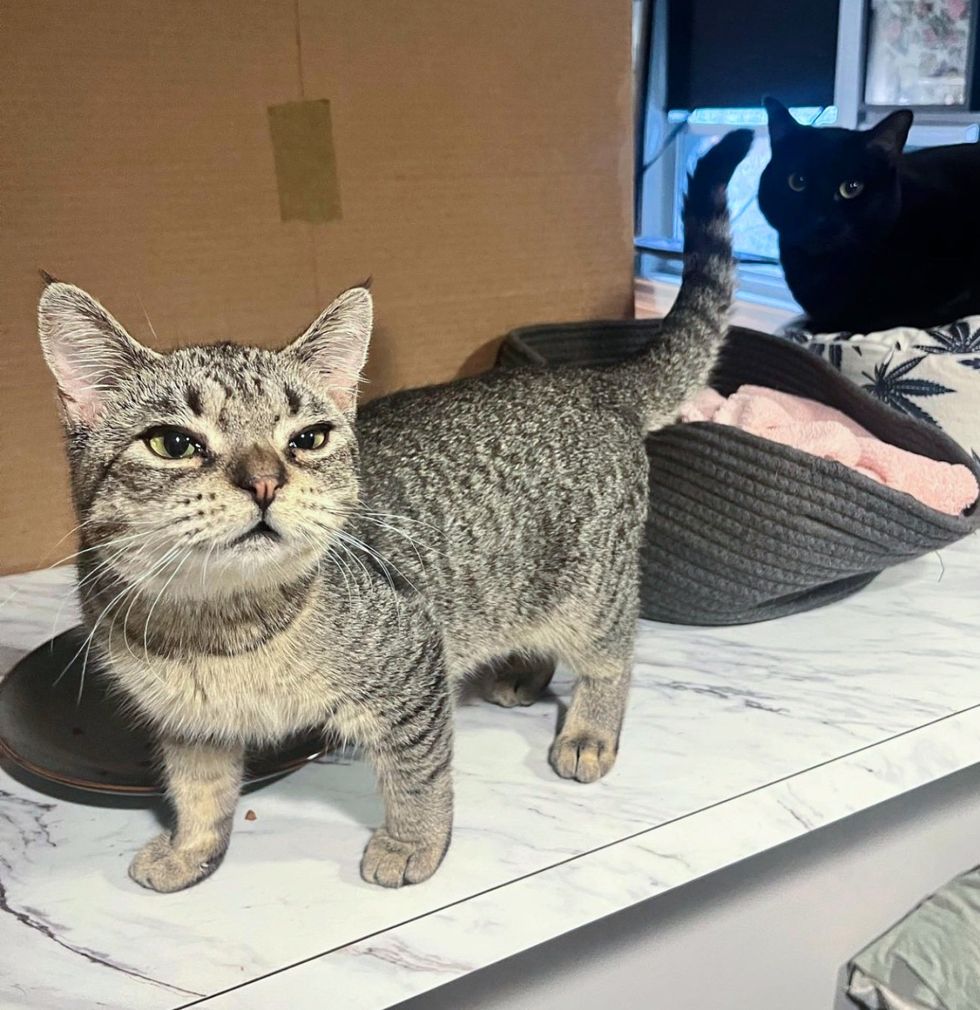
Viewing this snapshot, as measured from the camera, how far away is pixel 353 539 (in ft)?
2.40

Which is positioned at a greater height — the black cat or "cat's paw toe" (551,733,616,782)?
the black cat

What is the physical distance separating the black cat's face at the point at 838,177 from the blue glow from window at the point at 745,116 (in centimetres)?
2

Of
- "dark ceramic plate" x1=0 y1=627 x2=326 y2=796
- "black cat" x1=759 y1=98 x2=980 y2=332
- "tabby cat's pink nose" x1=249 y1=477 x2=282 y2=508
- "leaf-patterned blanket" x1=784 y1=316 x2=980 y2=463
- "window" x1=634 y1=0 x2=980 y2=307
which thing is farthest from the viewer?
"black cat" x1=759 y1=98 x2=980 y2=332

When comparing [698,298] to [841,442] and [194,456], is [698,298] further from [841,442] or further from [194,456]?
[194,456]

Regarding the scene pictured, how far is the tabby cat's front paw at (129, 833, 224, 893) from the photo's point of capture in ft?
2.54

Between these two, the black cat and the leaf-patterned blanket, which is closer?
the leaf-patterned blanket

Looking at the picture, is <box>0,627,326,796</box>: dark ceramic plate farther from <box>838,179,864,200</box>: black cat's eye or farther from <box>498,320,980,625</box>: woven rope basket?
<box>838,179,864,200</box>: black cat's eye

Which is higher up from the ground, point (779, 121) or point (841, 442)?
point (779, 121)

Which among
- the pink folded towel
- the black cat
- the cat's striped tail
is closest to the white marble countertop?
the pink folded towel

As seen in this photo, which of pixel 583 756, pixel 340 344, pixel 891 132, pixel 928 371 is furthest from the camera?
pixel 891 132

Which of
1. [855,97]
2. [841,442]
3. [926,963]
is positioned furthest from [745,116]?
[926,963]

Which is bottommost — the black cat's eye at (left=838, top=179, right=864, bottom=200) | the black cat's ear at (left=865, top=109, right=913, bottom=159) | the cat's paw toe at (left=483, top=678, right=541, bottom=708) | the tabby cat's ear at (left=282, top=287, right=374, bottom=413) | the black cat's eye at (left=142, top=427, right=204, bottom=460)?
the cat's paw toe at (left=483, top=678, right=541, bottom=708)

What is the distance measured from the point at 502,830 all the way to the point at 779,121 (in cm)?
114

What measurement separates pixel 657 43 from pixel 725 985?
120 centimetres
